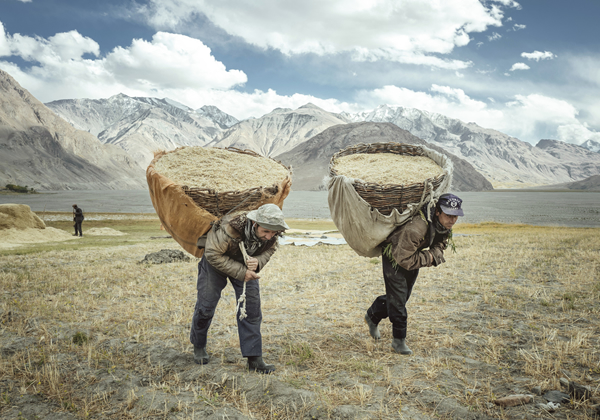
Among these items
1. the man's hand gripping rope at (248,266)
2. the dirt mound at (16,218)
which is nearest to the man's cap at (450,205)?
the man's hand gripping rope at (248,266)

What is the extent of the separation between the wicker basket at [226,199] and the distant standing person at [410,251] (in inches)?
67.5

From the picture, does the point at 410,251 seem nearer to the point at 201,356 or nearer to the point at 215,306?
the point at 215,306

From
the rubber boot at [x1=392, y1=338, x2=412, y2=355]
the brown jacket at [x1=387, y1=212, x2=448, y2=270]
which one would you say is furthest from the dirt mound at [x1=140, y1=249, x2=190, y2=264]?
the brown jacket at [x1=387, y1=212, x2=448, y2=270]

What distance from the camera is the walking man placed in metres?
4.05

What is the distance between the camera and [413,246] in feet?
14.5

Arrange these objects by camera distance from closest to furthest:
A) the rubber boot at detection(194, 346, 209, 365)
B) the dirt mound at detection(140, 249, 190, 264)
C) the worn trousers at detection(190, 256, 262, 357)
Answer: the worn trousers at detection(190, 256, 262, 357) → the rubber boot at detection(194, 346, 209, 365) → the dirt mound at detection(140, 249, 190, 264)

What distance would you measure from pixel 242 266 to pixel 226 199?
0.81m

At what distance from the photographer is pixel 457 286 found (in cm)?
848

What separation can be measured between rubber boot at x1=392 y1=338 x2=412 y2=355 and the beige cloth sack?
1.28m

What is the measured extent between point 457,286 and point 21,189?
173327 millimetres

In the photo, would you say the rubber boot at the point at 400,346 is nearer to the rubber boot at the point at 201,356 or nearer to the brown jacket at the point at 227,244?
the brown jacket at the point at 227,244

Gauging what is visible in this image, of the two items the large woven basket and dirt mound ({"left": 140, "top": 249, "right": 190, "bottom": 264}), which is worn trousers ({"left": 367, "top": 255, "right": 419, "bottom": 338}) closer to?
the large woven basket

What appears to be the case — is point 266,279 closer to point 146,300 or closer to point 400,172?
point 146,300

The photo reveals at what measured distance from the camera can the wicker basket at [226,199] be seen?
427 cm
